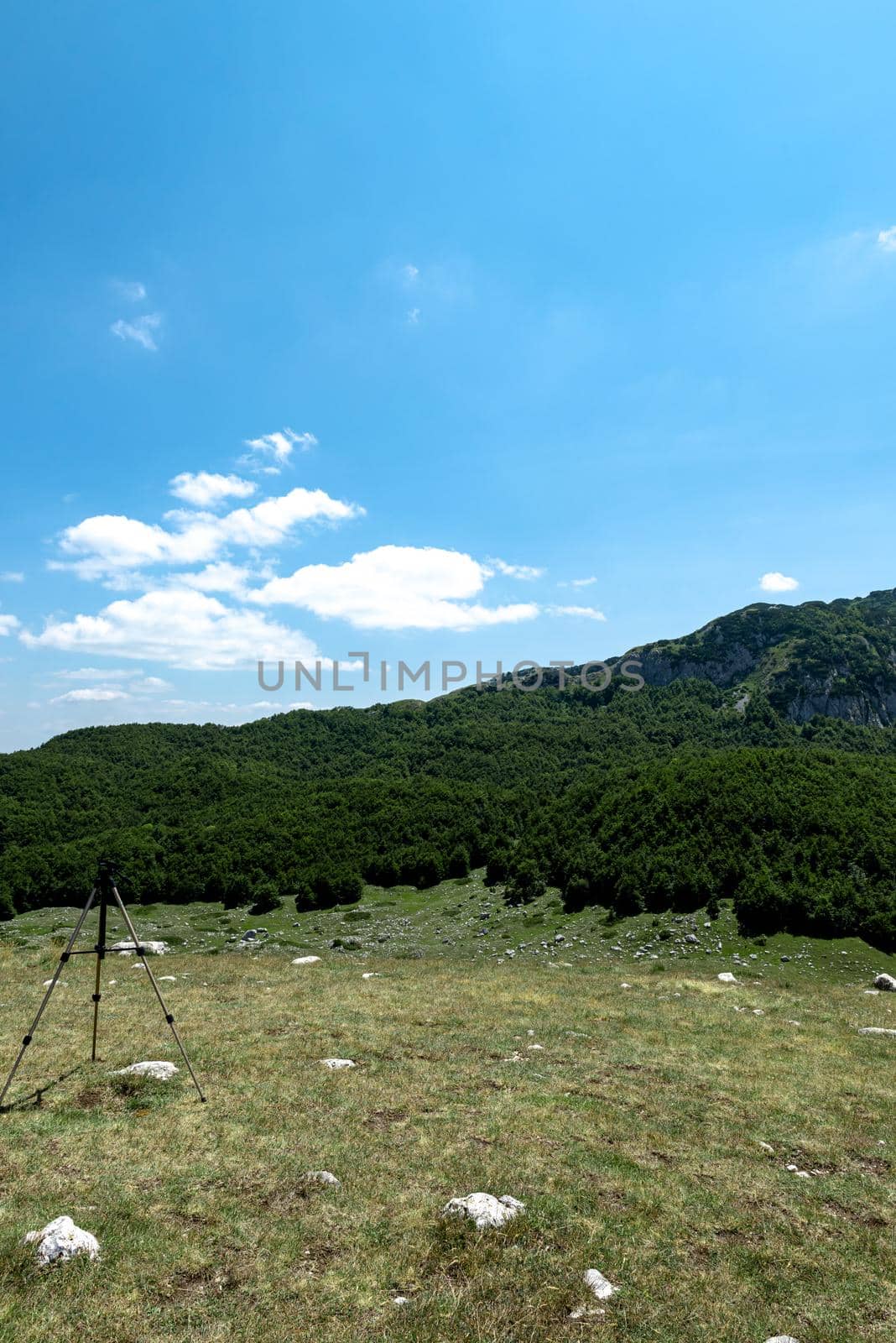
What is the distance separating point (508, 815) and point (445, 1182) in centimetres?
7140

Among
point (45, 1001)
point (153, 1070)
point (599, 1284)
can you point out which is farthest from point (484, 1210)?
point (153, 1070)

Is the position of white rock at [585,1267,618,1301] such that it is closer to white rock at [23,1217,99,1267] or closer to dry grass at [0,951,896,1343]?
dry grass at [0,951,896,1343]

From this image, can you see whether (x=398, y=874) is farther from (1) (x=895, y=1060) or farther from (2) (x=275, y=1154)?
(2) (x=275, y=1154)

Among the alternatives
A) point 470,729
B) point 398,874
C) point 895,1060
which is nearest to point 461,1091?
point 895,1060

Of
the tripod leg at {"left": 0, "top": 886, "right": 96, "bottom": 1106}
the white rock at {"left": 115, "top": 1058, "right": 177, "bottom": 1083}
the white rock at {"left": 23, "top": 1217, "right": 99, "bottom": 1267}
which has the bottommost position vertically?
the white rock at {"left": 115, "top": 1058, "right": 177, "bottom": 1083}

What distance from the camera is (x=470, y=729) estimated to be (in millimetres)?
147875

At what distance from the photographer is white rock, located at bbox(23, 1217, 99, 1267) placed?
6.39 m

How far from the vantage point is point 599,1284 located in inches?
255

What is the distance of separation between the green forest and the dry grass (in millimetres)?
26810

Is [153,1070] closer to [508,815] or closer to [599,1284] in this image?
[599,1284]

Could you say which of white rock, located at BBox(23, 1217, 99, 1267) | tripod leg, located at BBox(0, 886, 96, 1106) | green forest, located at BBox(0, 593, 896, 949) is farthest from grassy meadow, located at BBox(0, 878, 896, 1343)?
green forest, located at BBox(0, 593, 896, 949)

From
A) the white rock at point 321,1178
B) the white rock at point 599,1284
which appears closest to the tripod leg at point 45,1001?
the white rock at point 321,1178

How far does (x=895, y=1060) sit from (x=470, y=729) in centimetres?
13314

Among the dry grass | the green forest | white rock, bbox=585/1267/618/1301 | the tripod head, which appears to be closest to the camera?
the dry grass
